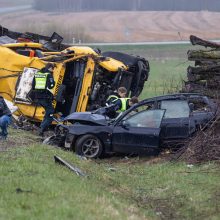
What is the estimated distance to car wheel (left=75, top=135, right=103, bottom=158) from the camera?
47.9 feet

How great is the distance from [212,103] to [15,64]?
602cm

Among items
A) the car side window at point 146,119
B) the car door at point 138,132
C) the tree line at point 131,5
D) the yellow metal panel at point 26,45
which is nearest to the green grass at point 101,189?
the car door at point 138,132

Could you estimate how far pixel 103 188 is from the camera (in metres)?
10.2

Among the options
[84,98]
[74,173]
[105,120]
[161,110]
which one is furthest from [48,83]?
[74,173]

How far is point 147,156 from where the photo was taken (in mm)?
14219

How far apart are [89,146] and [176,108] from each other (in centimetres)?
199

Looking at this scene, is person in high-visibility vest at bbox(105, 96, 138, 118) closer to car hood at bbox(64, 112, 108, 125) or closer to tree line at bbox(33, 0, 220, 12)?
car hood at bbox(64, 112, 108, 125)

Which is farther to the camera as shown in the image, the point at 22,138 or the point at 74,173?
the point at 22,138

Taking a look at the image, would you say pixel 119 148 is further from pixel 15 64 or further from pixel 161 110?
pixel 15 64

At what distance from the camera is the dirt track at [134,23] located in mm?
63656

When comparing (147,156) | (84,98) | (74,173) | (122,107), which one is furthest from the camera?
(84,98)

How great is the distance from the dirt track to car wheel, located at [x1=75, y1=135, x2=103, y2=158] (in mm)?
46926

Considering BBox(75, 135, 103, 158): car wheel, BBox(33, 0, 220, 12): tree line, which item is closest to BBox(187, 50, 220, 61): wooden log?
BBox(75, 135, 103, 158): car wheel

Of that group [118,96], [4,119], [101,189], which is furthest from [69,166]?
[118,96]
